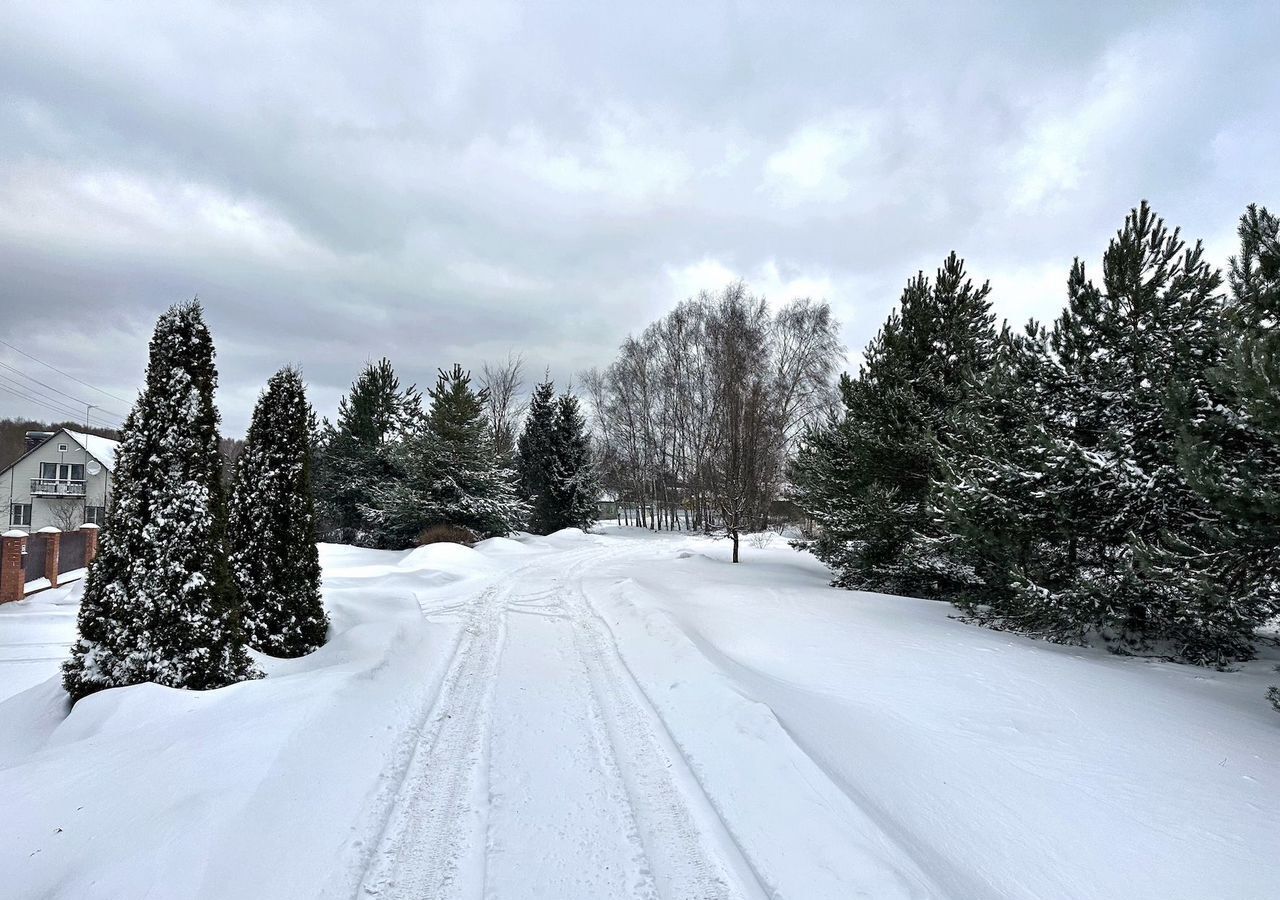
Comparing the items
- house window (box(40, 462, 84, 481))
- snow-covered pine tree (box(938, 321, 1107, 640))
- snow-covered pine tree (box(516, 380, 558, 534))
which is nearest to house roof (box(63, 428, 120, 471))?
house window (box(40, 462, 84, 481))

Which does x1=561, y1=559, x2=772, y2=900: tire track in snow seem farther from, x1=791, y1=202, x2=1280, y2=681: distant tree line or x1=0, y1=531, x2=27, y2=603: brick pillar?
x1=0, y1=531, x2=27, y2=603: brick pillar

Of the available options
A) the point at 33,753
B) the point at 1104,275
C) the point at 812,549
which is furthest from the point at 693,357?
the point at 33,753

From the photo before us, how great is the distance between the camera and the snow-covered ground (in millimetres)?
2889

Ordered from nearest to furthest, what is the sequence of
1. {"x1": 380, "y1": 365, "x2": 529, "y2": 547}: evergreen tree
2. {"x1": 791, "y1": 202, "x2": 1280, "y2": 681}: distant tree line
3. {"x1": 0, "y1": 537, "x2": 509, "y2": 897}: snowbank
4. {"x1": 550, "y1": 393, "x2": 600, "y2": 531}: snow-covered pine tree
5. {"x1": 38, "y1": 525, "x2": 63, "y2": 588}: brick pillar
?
1. {"x1": 0, "y1": 537, "x2": 509, "y2": 897}: snowbank
2. {"x1": 791, "y1": 202, "x2": 1280, "y2": 681}: distant tree line
3. {"x1": 38, "y1": 525, "x2": 63, "y2": 588}: brick pillar
4. {"x1": 380, "y1": 365, "x2": 529, "y2": 547}: evergreen tree
5. {"x1": 550, "y1": 393, "x2": 600, "y2": 531}: snow-covered pine tree

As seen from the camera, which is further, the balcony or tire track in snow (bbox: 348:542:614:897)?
the balcony

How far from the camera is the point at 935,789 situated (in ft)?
12.7

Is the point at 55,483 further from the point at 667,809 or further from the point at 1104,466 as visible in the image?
the point at 1104,466

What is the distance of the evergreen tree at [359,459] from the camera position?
2628cm

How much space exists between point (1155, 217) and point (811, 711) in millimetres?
8550

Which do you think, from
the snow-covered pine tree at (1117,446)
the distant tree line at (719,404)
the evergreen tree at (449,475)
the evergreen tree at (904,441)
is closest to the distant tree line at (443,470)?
the evergreen tree at (449,475)

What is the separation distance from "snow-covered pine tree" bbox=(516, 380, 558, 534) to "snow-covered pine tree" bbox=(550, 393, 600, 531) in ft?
0.96

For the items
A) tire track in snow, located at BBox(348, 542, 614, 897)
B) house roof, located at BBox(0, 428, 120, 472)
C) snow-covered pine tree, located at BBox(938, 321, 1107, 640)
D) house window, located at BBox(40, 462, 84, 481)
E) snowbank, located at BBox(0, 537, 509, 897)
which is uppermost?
house roof, located at BBox(0, 428, 120, 472)

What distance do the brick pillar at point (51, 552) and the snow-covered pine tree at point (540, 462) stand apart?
18239mm

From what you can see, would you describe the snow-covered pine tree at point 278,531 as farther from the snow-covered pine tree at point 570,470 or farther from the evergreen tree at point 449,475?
the snow-covered pine tree at point 570,470
